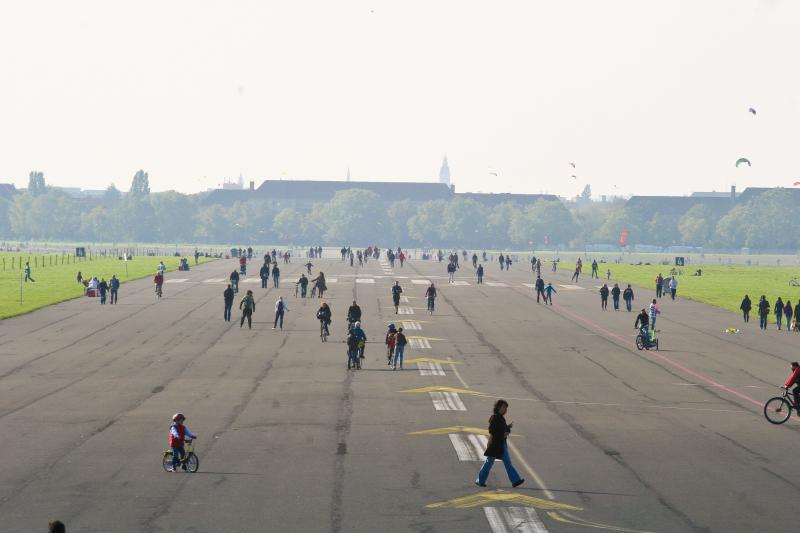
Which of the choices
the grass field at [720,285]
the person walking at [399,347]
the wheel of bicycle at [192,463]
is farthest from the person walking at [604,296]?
the wheel of bicycle at [192,463]

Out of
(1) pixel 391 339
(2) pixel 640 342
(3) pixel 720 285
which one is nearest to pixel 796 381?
(1) pixel 391 339

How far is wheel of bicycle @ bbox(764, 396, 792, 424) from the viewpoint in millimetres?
26438

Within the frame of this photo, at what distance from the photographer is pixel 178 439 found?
19828mm

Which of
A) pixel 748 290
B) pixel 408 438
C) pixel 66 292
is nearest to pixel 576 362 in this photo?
pixel 408 438

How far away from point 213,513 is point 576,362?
23179 mm

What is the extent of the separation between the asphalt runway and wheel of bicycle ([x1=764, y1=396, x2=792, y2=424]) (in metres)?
0.40

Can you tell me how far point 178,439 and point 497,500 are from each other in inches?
220

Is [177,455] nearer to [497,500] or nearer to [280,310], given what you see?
[497,500]

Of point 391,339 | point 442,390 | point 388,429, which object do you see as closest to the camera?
point 388,429

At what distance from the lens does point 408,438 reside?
2359 centimetres

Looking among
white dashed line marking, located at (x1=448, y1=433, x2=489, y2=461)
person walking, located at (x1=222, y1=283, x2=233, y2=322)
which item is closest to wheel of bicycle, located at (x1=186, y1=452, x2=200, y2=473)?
white dashed line marking, located at (x1=448, y1=433, x2=489, y2=461)

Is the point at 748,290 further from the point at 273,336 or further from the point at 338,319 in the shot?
the point at 273,336

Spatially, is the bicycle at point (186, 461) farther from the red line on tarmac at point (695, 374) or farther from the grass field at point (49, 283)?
the grass field at point (49, 283)

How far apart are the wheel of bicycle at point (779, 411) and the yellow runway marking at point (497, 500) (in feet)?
33.6
